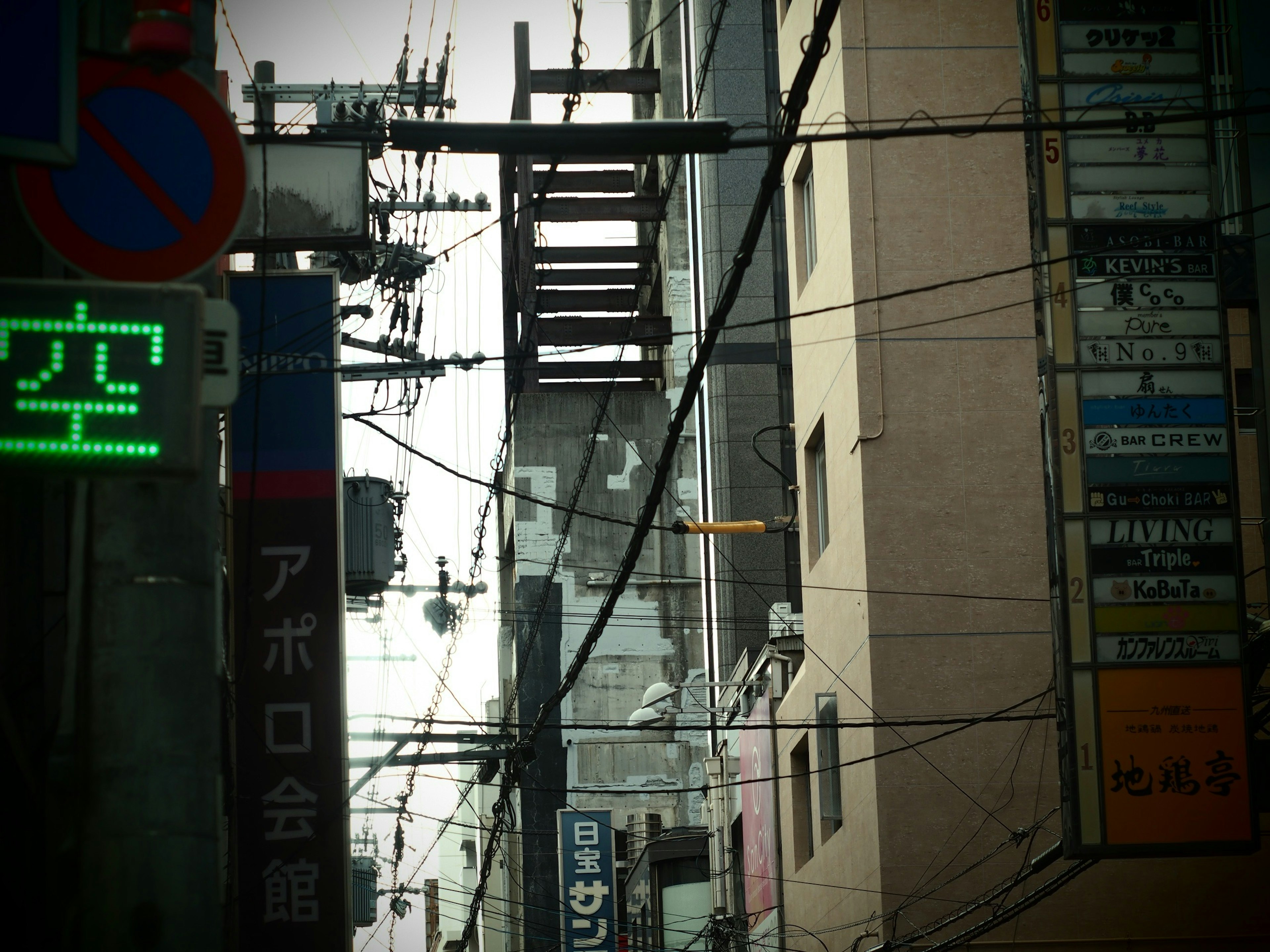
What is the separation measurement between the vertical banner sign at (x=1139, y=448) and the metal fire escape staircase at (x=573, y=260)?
35.0 m

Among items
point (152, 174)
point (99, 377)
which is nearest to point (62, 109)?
point (152, 174)

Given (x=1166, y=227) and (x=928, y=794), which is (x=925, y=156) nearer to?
(x=1166, y=227)

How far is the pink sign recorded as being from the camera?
2681 centimetres

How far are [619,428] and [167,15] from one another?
5239 cm

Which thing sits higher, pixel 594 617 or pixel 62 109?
pixel 62 109

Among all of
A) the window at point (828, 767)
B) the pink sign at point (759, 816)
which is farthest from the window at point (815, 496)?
the pink sign at point (759, 816)

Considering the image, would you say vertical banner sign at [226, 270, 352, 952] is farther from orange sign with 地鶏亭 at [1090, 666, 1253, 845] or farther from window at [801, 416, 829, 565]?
window at [801, 416, 829, 565]

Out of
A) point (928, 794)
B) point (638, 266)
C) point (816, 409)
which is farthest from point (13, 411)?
point (638, 266)

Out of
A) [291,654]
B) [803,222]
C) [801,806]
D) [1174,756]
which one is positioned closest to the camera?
[1174,756]

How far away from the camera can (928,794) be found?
65.0 ft

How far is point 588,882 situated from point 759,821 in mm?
14140

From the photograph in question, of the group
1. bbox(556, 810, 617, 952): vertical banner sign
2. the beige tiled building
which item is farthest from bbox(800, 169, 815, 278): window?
bbox(556, 810, 617, 952): vertical banner sign

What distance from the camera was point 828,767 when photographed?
75.2 feet

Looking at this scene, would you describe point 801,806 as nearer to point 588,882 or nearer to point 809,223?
point 809,223
